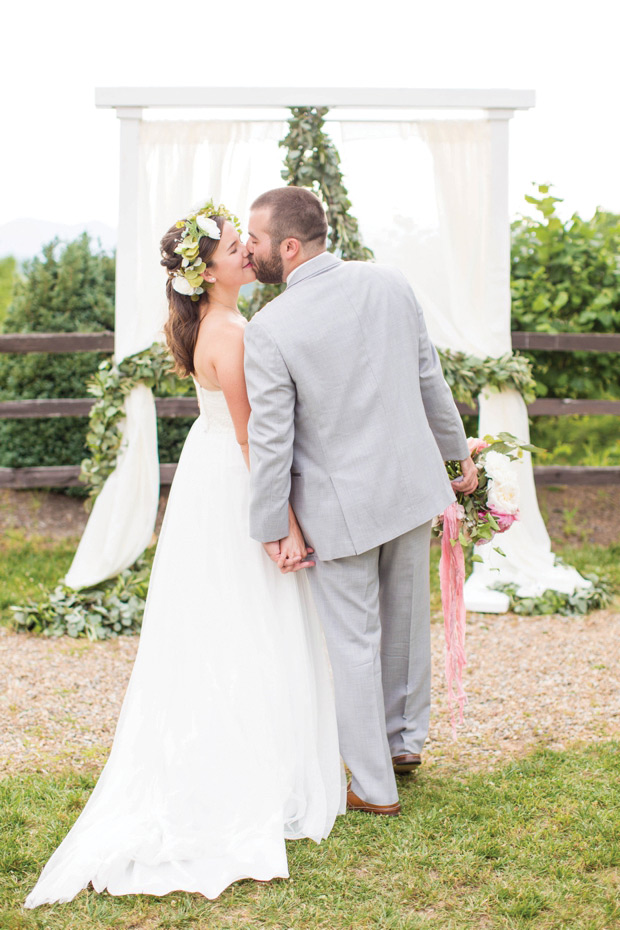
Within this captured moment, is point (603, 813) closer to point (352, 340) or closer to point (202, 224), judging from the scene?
point (352, 340)

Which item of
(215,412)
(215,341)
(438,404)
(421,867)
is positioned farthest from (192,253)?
(421,867)

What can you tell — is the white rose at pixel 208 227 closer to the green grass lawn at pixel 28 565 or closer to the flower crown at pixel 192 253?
the flower crown at pixel 192 253

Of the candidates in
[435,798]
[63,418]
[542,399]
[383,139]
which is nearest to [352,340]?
[435,798]

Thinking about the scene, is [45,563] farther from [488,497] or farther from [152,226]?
[488,497]

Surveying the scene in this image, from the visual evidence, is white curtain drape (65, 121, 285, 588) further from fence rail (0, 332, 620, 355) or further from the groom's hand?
the groom's hand

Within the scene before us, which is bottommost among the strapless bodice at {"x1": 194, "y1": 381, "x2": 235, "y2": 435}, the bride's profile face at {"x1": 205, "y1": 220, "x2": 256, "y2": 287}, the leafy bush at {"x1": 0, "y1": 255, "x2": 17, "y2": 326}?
the strapless bodice at {"x1": 194, "y1": 381, "x2": 235, "y2": 435}

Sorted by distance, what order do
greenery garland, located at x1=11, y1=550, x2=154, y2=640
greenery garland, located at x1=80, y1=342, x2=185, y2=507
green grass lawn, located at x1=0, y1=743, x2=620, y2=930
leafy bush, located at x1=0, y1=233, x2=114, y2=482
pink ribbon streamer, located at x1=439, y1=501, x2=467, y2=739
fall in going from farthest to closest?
leafy bush, located at x1=0, y1=233, x2=114, y2=482 < greenery garland, located at x1=80, y1=342, x2=185, y2=507 < greenery garland, located at x1=11, y1=550, x2=154, y2=640 < pink ribbon streamer, located at x1=439, y1=501, x2=467, y2=739 < green grass lawn, located at x1=0, y1=743, x2=620, y2=930

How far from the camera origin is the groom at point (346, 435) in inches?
105

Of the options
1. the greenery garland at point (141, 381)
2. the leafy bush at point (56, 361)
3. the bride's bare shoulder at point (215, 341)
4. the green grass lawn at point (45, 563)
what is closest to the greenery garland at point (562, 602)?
the greenery garland at point (141, 381)

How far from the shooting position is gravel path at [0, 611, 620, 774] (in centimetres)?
351

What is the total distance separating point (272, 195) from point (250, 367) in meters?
0.54

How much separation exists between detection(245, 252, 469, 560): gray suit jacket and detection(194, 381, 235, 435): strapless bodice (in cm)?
27

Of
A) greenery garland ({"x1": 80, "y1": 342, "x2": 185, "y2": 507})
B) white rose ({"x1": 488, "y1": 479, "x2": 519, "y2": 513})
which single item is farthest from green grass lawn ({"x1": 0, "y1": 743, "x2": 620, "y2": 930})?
greenery garland ({"x1": 80, "y1": 342, "x2": 185, "y2": 507})

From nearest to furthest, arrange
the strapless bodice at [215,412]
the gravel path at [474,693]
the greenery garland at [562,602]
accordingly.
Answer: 1. the strapless bodice at [215,412]
2. the gravel path at [474,693]
3. the greenery garland at [562,602]
